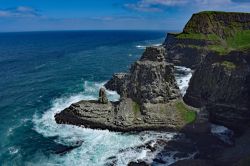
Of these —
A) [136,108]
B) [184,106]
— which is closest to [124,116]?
[136,108]

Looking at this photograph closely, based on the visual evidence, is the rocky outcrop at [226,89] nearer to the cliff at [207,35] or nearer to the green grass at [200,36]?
the cliff at [207,35]

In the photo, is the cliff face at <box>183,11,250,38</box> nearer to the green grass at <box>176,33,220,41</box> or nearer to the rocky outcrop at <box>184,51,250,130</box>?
the green grass at <box>176,33,220,41</box>

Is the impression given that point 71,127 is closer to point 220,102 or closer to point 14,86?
point 220,102

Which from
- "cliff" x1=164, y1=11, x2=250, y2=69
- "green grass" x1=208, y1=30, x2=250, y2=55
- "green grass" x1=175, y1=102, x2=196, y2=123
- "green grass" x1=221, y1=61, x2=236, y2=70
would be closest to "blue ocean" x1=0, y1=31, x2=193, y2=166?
"green grass" x1=175, y1=102, x2=196, y2=123

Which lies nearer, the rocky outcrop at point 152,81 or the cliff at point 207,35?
the rocky outcrop at point 152,81

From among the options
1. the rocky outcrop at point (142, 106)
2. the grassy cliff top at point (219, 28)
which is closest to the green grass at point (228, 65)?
the rocky outcrop at point (142, 106)

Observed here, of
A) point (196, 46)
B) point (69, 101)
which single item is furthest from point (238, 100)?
point (196, 46)
